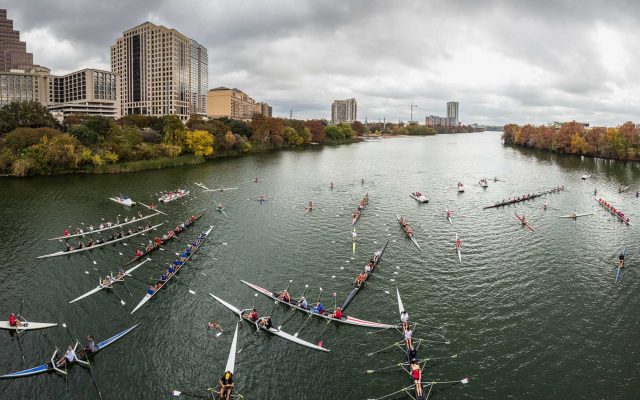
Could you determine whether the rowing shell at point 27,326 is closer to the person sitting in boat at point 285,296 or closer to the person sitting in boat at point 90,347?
the person sitting in boat at point 90,347

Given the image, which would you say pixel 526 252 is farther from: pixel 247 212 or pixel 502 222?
pixel 247 212

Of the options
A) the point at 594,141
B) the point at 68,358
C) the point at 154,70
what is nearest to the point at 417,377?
the point at 68,358

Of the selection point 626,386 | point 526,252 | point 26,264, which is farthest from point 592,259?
point 26,264

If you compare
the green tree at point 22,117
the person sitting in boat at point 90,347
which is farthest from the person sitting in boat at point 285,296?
the green tree at point 22,117

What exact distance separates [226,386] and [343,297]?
1299cm

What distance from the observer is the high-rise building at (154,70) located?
600 ft

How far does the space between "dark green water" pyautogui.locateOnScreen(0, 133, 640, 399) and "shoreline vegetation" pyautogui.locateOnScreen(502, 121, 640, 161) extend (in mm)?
74326

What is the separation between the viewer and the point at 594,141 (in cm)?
13350

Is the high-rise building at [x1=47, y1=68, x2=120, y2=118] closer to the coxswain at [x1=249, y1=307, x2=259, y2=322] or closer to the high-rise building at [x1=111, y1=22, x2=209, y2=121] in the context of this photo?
the high-rise building at [x1=111, y1=22, x2=209, y2=121]

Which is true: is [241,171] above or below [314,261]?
above

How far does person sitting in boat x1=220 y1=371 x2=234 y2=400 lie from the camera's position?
21.0m

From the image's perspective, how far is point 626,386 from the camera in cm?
2247

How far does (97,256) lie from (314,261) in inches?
856

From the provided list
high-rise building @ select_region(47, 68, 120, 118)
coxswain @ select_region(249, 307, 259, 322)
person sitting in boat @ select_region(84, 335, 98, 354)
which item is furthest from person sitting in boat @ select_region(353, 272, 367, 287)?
high-rise building @ select_region(47, 68, 120, 118)
